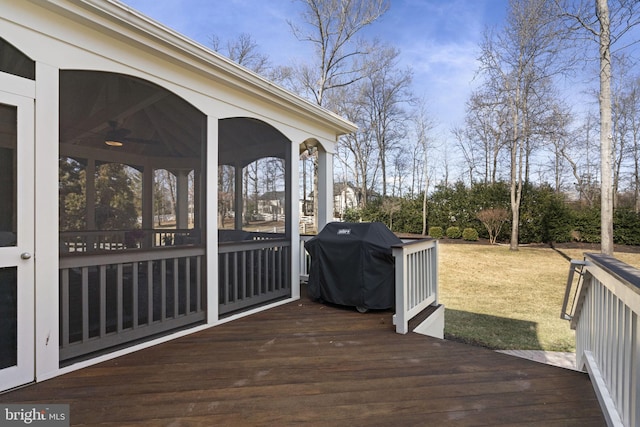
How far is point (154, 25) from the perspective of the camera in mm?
2533

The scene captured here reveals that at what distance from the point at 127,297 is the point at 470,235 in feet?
43.6

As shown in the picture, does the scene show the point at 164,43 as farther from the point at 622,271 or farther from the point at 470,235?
the point at 470,235

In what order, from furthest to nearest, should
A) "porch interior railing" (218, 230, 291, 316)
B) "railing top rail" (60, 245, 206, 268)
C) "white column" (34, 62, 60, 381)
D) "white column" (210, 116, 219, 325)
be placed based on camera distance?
"porch interior railing" (218, 230, 291, 316) < "white column" (210, 116, 219, 325) < "railing top rail" (60, 245, 206, 268) < "white column" (34, 62, 60, 381)

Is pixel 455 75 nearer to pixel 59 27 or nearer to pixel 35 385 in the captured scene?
pixel 59 27

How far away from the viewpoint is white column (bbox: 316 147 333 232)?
494 cm

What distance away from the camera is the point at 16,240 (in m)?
2.05

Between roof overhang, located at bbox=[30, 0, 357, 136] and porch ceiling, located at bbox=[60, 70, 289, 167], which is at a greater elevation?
roof overhang, located at bbox=[30, 0, 357, 136]

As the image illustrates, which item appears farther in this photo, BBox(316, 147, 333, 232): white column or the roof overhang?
BBox(316, 147, 333, 232): white column

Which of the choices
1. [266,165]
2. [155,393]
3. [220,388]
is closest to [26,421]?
[155,393]

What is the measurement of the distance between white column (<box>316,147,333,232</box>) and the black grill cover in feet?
3.37

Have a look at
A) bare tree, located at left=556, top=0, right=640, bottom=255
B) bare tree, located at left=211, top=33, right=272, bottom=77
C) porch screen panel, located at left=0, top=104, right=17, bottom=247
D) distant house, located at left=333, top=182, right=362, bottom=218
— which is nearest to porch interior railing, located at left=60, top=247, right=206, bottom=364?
porch screen panel, located at left=0, top=104, right=17, bottom=247

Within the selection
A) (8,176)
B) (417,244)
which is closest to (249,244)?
(417,244)

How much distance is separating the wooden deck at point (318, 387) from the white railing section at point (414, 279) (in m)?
0.26

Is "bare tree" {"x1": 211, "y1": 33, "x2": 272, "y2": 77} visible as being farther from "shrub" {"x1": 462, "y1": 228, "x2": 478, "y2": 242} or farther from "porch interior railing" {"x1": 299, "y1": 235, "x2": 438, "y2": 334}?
"porch interior railing" {"x1": 299, "y1": 235, "x2": 438, "y2": 334}
